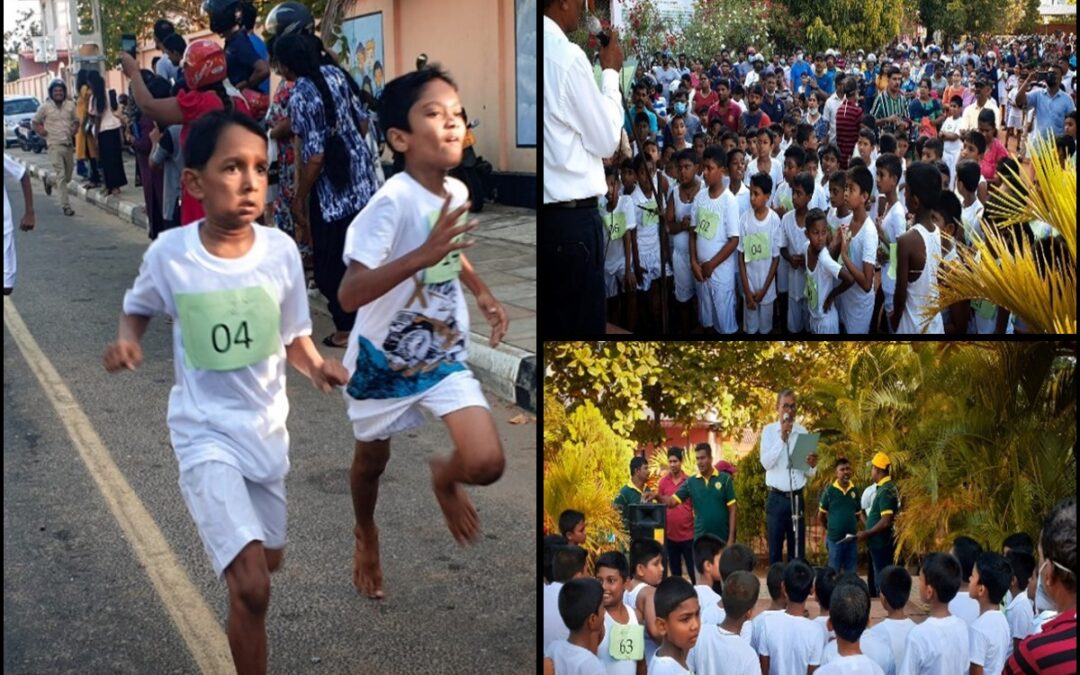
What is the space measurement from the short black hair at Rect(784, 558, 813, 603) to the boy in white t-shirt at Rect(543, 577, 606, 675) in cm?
60

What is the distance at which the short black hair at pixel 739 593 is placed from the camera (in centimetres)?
394

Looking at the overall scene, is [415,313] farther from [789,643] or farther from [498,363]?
[789,643]

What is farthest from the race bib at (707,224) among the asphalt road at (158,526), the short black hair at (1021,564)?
the asphalt road at (158,526)

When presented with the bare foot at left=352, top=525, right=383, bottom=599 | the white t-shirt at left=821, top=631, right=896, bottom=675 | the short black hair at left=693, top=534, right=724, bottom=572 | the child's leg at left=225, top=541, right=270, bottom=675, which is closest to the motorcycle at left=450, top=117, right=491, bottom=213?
the bare foot at left=352, top=525, right=383, bottom=599

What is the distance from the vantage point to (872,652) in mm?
4059

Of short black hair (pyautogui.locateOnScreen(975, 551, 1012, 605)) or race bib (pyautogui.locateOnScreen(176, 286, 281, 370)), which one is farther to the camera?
short black hair (pyautogui.locateOnScreen(975, 551, 1012, 605))

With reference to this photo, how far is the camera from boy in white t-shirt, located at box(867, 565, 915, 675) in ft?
13.2

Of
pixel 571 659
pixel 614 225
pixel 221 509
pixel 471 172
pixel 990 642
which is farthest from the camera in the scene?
pixel 614 225

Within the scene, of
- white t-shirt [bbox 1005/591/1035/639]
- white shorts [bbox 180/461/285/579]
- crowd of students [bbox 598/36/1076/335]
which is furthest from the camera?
crowd of students [bbox 598/36/1076/335]

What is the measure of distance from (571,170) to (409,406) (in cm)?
99

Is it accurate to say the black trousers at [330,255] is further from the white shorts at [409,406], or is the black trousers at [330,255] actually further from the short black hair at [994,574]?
the short black hair at [994,574]

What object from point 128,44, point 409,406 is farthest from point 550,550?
point 128,44

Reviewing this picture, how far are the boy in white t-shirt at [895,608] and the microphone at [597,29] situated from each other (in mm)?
1924

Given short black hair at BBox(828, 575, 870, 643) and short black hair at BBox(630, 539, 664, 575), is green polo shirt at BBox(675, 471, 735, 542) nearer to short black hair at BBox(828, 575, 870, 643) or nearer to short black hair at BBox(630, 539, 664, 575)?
short black hair at BBox(630, 539, 664, 575)
